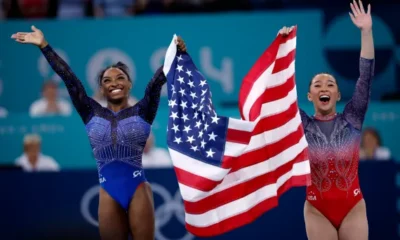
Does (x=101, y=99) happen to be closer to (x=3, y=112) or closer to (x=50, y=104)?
(x=50, y=104)

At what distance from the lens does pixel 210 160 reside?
7461 mm

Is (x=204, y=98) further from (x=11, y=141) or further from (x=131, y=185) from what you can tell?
(x=11, y=141)

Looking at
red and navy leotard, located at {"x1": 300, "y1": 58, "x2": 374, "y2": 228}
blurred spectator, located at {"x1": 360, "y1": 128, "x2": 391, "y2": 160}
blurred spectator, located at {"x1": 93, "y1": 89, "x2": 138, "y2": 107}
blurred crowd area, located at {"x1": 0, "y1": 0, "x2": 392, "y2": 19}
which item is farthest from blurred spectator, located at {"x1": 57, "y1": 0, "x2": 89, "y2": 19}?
red and navy leotard, located at {"x1": 300, "y1": 58, "x2": 374, "y2": 228}

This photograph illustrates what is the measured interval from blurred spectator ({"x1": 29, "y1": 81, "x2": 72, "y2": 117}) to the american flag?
13.9 feet

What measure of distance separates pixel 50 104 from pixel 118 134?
441 cm

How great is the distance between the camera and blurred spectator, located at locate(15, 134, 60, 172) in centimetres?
1101

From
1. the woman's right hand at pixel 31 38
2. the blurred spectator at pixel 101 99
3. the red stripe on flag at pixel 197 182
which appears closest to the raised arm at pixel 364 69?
the red stripe on flag at pixel 197 182

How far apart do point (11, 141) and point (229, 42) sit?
287 cm

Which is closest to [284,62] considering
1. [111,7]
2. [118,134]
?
[118,134]

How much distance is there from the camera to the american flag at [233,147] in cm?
→ 745

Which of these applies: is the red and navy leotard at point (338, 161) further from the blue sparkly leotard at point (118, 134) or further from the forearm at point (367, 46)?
the blue sparkly leotard at point (118, 134)

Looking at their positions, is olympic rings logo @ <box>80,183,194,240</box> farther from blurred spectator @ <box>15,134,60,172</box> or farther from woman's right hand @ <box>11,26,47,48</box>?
woman's right hand @ <box>11,26,47,48</box>

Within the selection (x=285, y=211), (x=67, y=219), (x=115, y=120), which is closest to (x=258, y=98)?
(x=115, y=120)

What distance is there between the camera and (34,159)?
1109 centimetres
